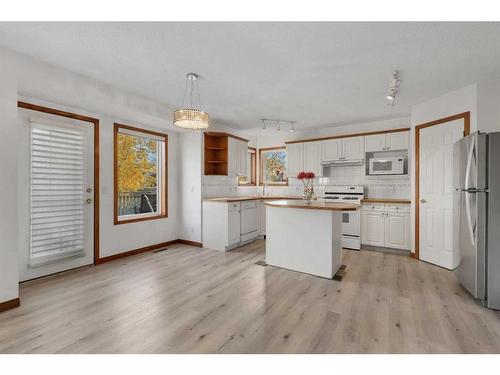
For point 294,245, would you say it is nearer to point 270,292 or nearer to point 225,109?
point 270,292

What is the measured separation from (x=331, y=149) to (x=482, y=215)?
3.04 metres

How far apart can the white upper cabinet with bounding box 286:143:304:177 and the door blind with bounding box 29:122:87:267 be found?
3920 mm

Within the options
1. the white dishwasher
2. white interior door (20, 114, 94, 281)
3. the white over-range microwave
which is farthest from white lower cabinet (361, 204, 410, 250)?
white interior door (20, 114, 94, 281)

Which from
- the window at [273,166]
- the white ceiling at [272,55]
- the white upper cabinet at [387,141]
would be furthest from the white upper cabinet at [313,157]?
the white ceiling at [272,55]

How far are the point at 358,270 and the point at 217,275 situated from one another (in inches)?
75.8

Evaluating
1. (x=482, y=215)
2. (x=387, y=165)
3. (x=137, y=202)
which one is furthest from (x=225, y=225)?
(x=482, y=215)

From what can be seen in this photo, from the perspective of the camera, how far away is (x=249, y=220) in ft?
17.2

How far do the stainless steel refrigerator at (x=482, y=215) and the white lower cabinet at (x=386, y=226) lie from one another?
1572mm

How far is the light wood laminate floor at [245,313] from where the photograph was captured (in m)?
1.85

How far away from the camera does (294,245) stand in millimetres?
3512

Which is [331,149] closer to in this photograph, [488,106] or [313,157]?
[313,157]
